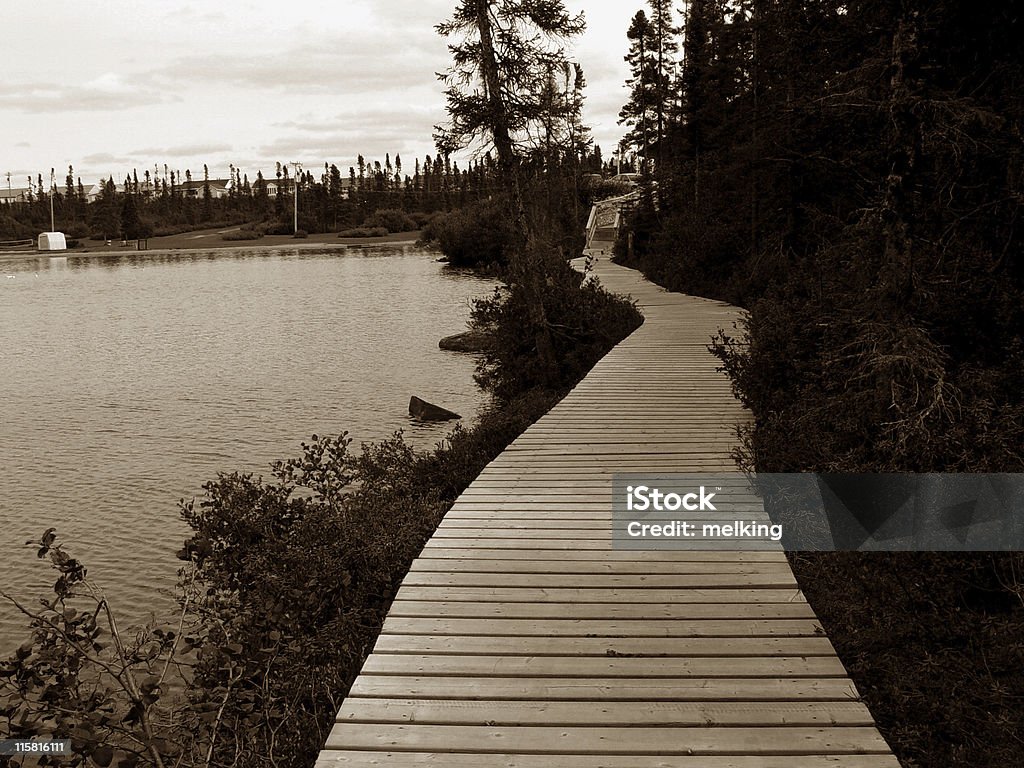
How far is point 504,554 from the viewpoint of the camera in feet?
21.4

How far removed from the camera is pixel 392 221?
4641 inches

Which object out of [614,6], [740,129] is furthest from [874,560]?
[614,6]

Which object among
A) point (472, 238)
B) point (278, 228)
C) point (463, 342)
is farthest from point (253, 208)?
point (463, 342)

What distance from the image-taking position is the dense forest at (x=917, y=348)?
504cm

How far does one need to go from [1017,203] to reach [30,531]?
12527 mm

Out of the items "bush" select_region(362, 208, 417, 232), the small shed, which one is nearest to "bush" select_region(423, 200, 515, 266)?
"bush" select_region(362, 208, 417, 232)

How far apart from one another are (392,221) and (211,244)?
24036 millimetres

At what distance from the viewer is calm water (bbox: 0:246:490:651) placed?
39.2 ft

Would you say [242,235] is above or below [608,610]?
above

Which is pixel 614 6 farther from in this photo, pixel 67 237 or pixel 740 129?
pixel 67 237

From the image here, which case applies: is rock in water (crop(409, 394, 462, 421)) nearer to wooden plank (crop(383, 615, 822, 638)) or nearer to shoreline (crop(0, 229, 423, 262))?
wooden plank (crop(383, 615, 822, 638))

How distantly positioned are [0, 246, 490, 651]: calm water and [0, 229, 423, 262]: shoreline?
4997cm

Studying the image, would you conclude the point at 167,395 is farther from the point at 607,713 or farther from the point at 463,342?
the point at 607,713

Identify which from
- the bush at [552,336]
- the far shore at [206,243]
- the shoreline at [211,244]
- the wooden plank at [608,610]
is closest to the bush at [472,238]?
the shoreline at [211,244]
